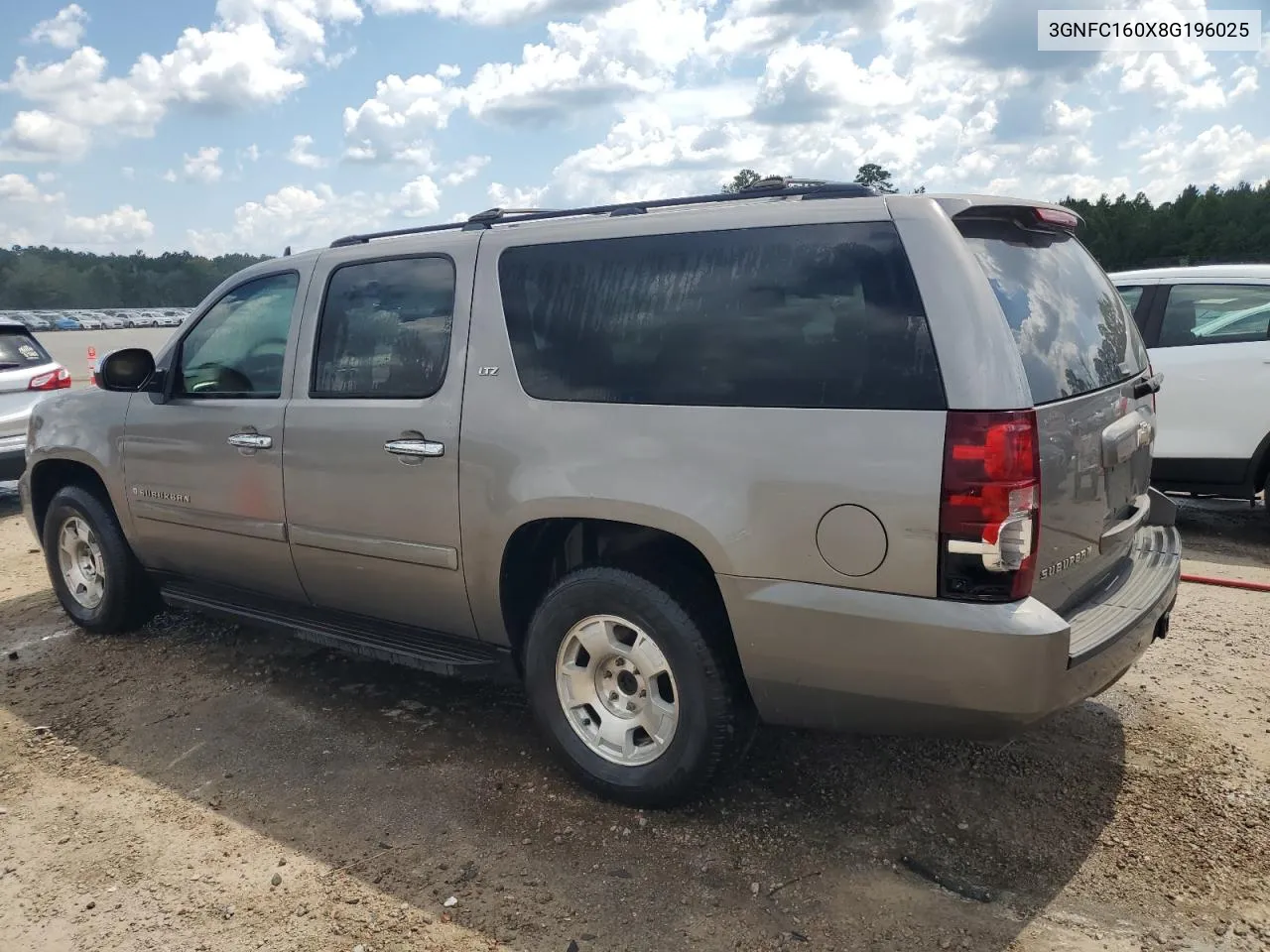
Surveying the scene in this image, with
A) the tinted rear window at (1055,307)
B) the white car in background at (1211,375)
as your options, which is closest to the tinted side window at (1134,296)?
the white car in background at (1211,375)

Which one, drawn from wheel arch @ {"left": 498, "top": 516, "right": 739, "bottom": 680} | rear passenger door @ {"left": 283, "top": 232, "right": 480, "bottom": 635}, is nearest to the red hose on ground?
wheel arch @ {"left": 498, "top": 516, "right": 739, "bottom": 680}

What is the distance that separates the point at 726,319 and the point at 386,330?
1.48 m

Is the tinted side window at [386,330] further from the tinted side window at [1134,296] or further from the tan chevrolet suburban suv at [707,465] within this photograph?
the tinted side window at [1134,296]

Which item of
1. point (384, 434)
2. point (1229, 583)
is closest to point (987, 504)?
point (384, 434)

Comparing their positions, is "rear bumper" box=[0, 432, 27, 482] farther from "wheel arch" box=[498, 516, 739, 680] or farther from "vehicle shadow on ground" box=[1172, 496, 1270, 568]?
"vehicle shadow on ground" box=[1172, 496, 1270, 568]

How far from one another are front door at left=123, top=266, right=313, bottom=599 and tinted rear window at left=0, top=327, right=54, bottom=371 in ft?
16.9

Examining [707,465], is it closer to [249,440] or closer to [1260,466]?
[249,440]

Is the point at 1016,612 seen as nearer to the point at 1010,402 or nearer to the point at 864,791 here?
the point at 1010,402

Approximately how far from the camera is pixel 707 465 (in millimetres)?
2896

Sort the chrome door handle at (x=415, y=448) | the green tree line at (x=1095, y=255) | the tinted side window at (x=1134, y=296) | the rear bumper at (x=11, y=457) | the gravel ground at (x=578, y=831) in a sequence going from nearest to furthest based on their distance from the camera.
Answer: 1. the gravel ground at (x=578, y=831)
2. the chrome door handle at (x=415, y=448)
3. the tinted side window at (x=1134, y=296)
4. the rear bumper at (x=11, y=457)
5. the green tree line at (x=1095, y=255)

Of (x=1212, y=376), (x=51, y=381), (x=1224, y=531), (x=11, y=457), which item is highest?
(x=51, y=381)

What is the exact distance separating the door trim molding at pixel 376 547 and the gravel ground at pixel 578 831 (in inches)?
29.4

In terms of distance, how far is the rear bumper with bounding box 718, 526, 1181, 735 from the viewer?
8.36 ft

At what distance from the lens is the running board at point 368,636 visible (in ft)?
11.9
